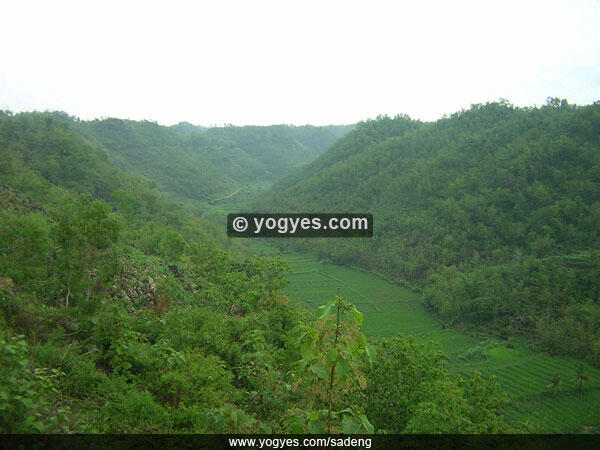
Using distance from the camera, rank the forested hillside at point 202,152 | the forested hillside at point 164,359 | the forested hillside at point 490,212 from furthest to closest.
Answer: the forested hillside at point 202,152 → the forested hillside at point 490,212 → the forested hillside at point 164,359

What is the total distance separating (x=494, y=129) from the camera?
57.8m

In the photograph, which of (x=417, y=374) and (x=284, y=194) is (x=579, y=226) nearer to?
(x=417, y=374)

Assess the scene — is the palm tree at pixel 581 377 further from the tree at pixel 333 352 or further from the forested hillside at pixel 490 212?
the tree at pixel 333 352

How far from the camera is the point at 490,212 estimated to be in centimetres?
4259

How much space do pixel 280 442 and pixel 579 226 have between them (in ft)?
142

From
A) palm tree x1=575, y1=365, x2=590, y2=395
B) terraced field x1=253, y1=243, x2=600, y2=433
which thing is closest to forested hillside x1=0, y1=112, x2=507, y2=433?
terraced field x1=253, y1=243, x2=600, y2=433

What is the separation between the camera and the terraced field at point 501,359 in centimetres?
2025

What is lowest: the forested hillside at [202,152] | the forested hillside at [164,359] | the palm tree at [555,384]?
the palm tree at [555,384]

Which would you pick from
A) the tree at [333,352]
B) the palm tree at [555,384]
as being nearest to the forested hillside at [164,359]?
the tree at [333,352]

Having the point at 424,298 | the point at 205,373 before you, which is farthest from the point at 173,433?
the point at 424,298

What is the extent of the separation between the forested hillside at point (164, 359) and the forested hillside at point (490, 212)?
20.8 metres

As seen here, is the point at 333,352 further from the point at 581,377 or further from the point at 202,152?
the point at 202,152

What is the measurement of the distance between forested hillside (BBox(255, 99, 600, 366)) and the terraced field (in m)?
1.81

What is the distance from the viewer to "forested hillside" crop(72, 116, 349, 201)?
70000mm
